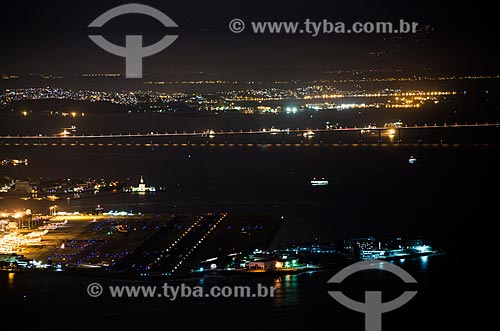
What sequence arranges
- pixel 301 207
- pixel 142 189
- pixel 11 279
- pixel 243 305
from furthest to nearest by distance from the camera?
pixel 142 189, pixel 301 207, pixel 11 279, pixel 243 305

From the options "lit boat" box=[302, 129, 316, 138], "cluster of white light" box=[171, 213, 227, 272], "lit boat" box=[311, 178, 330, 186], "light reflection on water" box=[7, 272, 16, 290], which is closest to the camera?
"light reflection on water" box=[7, 272, 16, 290]

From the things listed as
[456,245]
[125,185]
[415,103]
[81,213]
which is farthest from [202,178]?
[415,103]

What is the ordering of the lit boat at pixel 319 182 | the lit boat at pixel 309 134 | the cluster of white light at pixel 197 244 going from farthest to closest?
the lit boat at pixel 309 134
the lit boat at pixel 319 182
the cluster of white light at pixel 197 244

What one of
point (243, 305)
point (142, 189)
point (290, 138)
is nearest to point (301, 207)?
Answer: point (142, 189)

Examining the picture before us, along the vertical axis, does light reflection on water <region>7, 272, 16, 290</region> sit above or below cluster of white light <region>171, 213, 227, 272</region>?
below

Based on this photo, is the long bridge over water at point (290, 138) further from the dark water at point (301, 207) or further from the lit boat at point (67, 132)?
the dark water at point (301, 207)

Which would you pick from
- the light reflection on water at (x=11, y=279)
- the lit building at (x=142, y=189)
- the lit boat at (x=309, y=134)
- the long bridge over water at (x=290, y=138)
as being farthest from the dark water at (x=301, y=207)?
the lit boat at (x=309, y=134)

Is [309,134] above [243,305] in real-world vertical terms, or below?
above

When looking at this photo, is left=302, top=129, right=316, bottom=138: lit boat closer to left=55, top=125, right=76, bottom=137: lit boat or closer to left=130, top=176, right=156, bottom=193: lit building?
left=55, top=125, right=76, bottom=137: lit boat

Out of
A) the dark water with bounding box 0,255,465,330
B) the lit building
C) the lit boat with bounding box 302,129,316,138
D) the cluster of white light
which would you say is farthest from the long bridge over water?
the dark water with bounding box 0,255,465,330

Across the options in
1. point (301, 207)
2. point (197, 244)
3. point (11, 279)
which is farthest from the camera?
point (301, 207)

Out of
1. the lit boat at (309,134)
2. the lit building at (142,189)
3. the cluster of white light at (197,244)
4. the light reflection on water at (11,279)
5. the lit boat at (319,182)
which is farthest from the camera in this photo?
the lit boat at (309,134)

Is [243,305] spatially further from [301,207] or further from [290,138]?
[290,138]
